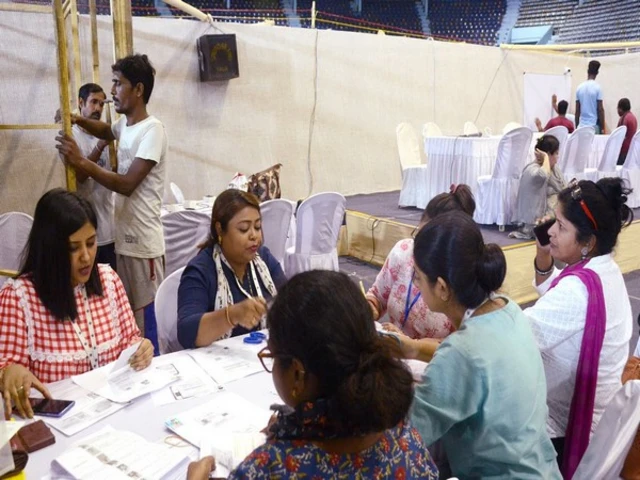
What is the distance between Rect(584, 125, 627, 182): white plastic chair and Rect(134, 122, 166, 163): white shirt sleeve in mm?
5586

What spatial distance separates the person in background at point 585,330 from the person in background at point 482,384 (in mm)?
434

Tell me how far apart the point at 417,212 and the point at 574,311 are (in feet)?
15.1

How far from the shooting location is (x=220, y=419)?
4.84 ft

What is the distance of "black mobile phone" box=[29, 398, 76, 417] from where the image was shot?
1.49 m

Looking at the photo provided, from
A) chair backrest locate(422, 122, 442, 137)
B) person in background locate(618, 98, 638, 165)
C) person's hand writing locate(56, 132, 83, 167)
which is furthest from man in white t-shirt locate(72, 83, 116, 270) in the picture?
person in background locate(618, 98, 638, 165)

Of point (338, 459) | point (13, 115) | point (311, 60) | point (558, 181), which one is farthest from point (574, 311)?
point (311, 60)

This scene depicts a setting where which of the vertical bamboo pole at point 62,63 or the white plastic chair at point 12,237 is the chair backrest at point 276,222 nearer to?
the white plastic chair at point 12,237

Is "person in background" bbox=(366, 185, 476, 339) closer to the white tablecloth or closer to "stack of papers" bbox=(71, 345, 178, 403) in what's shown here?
"stack of papers" bbox=(71, 345, 178, 403)

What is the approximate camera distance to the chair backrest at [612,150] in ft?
22.6

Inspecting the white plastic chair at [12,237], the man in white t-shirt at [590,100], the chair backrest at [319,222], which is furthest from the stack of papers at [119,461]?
the man in white t-shirt at [590,100]

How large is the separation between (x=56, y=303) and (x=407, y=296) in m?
1.26

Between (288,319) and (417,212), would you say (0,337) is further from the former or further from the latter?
(417,212)

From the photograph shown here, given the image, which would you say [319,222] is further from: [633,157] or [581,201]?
[633,157]

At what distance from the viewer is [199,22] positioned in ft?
20.1
